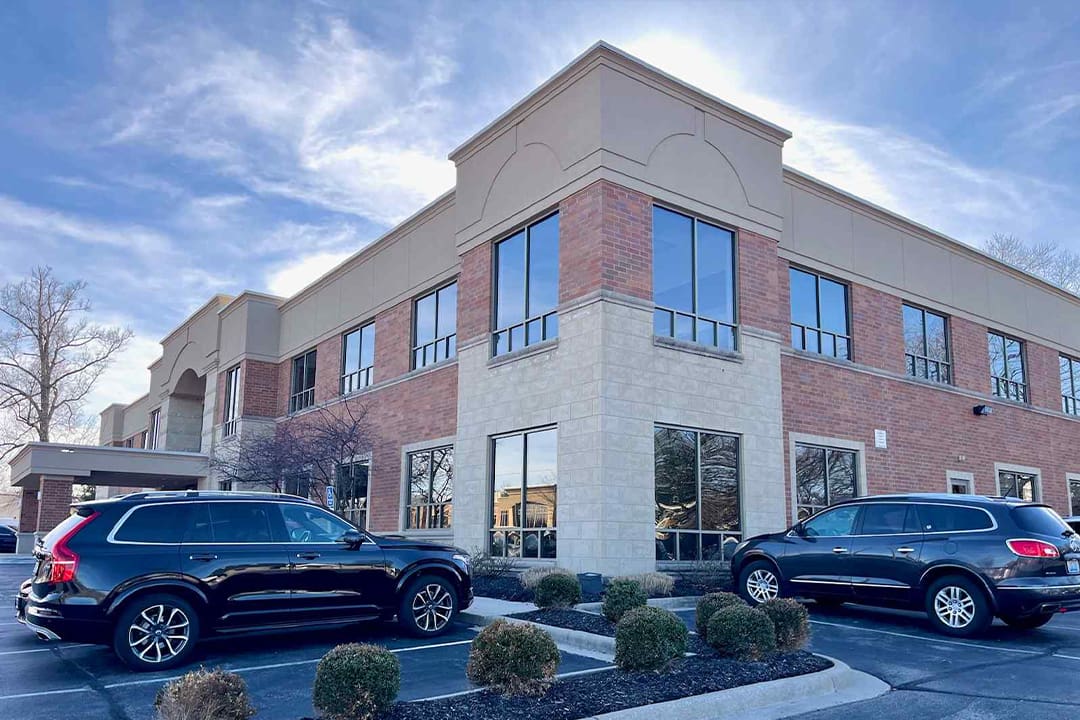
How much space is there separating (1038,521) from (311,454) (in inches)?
651

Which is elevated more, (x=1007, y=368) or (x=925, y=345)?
(x=925, y=345)

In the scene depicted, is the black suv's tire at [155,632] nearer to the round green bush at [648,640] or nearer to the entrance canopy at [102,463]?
the round green bush at [648,640]

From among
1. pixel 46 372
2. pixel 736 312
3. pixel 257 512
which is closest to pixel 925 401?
pixel 736 312

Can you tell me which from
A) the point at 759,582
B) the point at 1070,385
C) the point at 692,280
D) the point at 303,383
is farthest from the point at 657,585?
the point at 1070,385

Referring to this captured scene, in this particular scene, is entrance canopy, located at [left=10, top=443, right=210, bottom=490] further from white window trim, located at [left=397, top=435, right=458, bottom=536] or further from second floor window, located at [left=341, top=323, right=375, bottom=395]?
white window trim, located at [left=397, top=435, right=458, bottom=536]

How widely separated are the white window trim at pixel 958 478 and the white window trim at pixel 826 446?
11.0ft

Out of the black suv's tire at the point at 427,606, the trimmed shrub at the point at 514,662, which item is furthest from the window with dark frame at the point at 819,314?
the trimmed shrub at the point at 514,662

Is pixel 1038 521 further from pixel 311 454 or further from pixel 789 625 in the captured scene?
pixel 311 454

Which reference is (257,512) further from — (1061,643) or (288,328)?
(288,328)

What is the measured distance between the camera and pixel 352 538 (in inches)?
408

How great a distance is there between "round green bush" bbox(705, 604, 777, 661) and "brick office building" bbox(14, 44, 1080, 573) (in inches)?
236

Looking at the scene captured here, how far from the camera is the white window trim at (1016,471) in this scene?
2338cm

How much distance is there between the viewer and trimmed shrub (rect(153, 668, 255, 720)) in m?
5.66

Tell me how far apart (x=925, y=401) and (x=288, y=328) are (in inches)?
752
